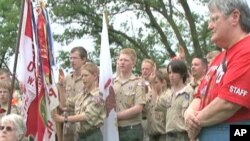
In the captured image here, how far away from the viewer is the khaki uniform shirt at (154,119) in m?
7.80

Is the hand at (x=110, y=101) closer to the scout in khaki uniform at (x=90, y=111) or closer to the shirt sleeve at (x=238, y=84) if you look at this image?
the scout in khaki uniform at (x=90, y=111)

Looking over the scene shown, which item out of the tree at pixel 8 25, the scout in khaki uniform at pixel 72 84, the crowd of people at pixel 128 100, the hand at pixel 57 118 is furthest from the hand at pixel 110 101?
the tree at pixel 8 25

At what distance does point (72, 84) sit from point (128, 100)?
1124 mm

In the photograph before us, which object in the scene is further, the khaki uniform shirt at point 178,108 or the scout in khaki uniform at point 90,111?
the scout in khaki uniform at point 90,111

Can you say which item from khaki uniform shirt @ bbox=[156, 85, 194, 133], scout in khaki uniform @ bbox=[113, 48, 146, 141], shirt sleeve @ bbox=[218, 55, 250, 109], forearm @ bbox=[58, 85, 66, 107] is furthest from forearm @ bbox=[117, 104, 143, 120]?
shirt sleeve @ bbox=[218, 55, 250, 109]

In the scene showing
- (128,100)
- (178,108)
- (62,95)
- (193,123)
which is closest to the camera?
(193,123)

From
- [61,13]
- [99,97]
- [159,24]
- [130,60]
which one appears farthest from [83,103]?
[159,24]

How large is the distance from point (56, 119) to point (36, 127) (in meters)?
0.53

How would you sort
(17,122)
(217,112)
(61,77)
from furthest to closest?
(61,77)
(17,122)
(217,112)

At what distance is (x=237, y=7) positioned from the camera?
12.7ft

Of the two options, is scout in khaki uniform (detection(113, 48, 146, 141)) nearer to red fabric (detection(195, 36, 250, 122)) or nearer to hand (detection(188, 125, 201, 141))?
hand (detection(188, 125, 201, 141))

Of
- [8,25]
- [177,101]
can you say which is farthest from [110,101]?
[8,25]

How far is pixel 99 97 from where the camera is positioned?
7.52 metres

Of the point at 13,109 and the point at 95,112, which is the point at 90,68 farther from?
the point at 13,109
